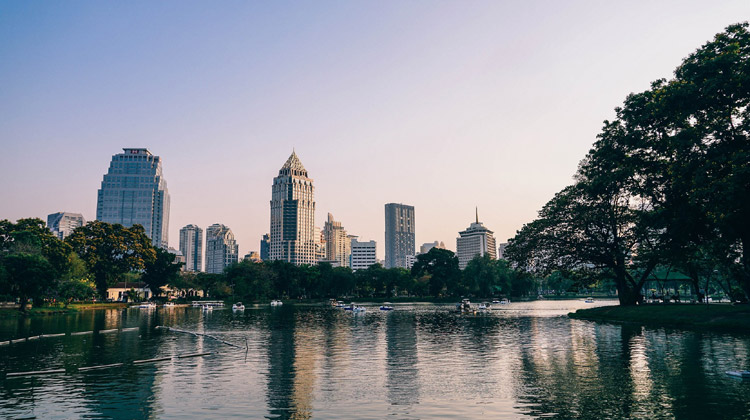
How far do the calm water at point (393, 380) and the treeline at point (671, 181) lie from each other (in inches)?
482

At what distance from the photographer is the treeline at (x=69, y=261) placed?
85500 mm

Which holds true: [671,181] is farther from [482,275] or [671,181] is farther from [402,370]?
[482,275]

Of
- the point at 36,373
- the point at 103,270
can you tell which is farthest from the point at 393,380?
the point at 103,270

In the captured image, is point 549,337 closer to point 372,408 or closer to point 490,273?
point 372,408

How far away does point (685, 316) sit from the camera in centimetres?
5856

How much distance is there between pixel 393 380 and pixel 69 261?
10264cm

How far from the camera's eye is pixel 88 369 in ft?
101

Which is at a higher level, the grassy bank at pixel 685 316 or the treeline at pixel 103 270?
the treeline at pixel 103 270

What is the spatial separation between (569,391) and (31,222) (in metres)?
119

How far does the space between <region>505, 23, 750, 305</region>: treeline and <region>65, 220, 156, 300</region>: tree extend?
108717mm

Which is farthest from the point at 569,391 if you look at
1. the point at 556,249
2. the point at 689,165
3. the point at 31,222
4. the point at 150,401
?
the point at 31,222

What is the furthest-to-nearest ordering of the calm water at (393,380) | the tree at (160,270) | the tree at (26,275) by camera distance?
the tree at (160,270) → the tree at (26,275) → the calm water at (393,380)

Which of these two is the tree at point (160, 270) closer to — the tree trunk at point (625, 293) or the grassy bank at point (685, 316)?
the grassy bank at point (685, 316)

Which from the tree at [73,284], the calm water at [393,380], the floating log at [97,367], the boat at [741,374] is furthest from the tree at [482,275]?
the floating log at [97,367]
